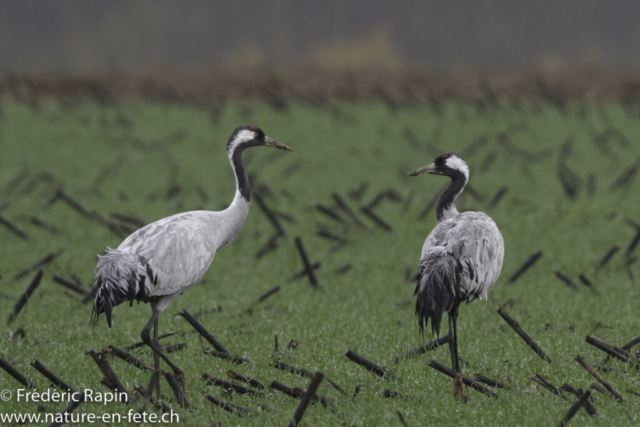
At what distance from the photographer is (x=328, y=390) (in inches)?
264

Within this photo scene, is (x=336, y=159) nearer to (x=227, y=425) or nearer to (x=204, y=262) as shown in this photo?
(x=204, y=262)

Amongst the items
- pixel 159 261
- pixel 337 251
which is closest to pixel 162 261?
pixel 159 261

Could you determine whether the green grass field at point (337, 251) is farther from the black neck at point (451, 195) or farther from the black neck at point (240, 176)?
the black neck at point (240, 176)

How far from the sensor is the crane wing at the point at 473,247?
6.94m

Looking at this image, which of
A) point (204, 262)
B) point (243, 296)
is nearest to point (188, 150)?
point (243, 296)

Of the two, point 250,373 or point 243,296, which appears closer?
point 250,373

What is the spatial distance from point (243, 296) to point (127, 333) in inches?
83.7

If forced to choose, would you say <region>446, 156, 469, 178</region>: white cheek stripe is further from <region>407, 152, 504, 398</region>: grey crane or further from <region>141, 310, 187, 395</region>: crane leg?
<region>141, 310, 187, 395</region>: crane leg

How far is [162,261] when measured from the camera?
698cm

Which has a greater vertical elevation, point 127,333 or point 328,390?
point 328,390

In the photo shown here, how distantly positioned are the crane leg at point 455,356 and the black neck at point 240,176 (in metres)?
2.19

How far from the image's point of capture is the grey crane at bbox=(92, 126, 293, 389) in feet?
22.0

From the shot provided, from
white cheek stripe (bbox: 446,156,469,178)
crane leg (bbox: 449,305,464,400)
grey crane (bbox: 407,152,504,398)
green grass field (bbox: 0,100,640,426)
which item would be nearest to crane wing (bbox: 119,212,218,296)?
green grass field (bbox: 0,100,640,426)

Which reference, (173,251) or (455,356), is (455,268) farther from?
(173,251)
